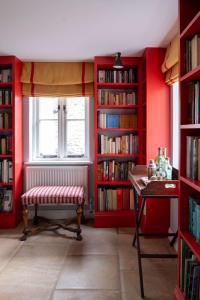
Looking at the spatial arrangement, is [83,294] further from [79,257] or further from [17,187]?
[17,187]

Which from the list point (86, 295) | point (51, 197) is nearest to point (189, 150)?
point (86, 295)

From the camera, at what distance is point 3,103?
4.10 metres

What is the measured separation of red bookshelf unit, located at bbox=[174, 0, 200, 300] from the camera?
1839mm

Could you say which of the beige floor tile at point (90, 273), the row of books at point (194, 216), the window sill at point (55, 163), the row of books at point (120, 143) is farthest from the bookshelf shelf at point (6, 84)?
the row of books at point (194, 216)

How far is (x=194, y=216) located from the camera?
193cm

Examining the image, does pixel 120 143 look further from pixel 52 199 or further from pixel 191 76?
pixel 191 76

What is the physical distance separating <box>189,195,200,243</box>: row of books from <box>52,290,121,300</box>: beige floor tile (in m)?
0.86

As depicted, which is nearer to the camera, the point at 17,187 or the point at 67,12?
the point at 67,12

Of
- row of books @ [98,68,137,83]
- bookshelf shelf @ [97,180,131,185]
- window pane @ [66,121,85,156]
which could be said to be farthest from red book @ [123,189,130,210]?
row of books @ [98,68,137,83]

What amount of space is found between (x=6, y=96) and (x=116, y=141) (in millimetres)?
1683

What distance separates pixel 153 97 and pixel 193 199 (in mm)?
1948

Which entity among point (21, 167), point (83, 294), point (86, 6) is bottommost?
point (83, 294)

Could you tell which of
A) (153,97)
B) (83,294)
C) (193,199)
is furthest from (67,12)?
(83,294)

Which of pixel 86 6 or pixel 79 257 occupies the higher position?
pixel 86 6
